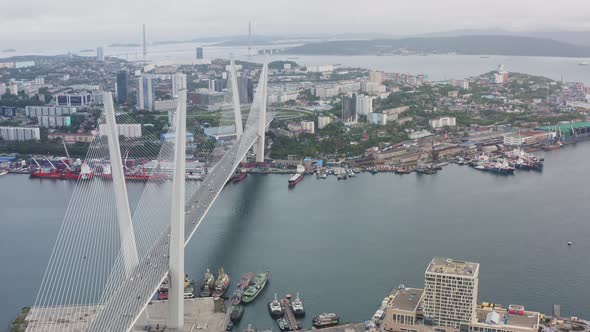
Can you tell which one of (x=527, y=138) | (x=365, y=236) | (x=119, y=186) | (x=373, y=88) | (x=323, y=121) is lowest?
(x=365, y=236)

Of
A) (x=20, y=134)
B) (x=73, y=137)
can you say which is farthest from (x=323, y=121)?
(x=20, y=134)

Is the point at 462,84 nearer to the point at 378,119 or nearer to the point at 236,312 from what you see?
the point at 378,119

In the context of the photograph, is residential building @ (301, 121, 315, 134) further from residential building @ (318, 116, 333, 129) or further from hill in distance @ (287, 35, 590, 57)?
hill in distance @ (287, 35, 590, 57)

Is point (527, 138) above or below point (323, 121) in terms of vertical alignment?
below

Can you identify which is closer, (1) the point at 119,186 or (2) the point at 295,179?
(1) the point at 119,186

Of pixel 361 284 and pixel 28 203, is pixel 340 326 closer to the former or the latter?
pixel 361 284

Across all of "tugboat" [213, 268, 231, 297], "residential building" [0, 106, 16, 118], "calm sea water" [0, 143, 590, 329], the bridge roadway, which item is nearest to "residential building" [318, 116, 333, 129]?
"calm sea water" [0, 143, 590, 329]

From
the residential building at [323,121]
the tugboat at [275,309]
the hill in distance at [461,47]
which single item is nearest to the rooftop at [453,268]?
the tugboat at [275,309]

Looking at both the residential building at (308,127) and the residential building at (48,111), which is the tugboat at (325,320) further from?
the residential building at (48,111)
